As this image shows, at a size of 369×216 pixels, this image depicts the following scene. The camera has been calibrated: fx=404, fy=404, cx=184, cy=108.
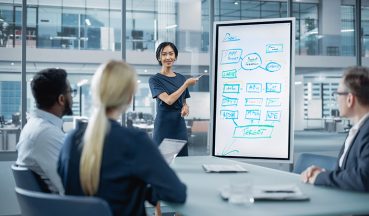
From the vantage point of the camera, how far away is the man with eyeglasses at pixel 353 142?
1742 mm

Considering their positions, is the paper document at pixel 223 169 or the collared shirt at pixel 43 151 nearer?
the collared shirt at pixel 43 151

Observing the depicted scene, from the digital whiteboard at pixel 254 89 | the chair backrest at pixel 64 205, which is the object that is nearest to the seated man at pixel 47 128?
the chair backrest at pixel 64 205

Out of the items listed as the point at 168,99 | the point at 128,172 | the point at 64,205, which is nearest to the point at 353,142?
the point at 128,172

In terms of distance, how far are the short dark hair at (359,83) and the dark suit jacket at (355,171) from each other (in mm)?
128

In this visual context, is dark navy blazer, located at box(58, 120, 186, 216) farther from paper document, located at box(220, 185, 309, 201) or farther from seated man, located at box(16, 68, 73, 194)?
seated man, located at box(16, 68, 73, 194)

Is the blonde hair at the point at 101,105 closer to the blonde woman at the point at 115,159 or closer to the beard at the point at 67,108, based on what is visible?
the blonde woman at the point at 115,159

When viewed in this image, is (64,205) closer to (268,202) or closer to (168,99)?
(268,202)

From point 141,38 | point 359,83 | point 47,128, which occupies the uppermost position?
point 141,38

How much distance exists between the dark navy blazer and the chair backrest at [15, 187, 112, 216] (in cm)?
19

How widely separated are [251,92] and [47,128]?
1640 millimetres

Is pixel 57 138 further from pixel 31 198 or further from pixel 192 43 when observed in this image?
pixel 192 43

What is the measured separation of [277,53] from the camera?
297cm

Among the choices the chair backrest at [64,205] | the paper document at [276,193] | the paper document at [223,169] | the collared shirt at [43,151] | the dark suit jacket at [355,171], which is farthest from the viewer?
the paper document at [223,169]

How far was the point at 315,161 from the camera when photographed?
2625 mm
